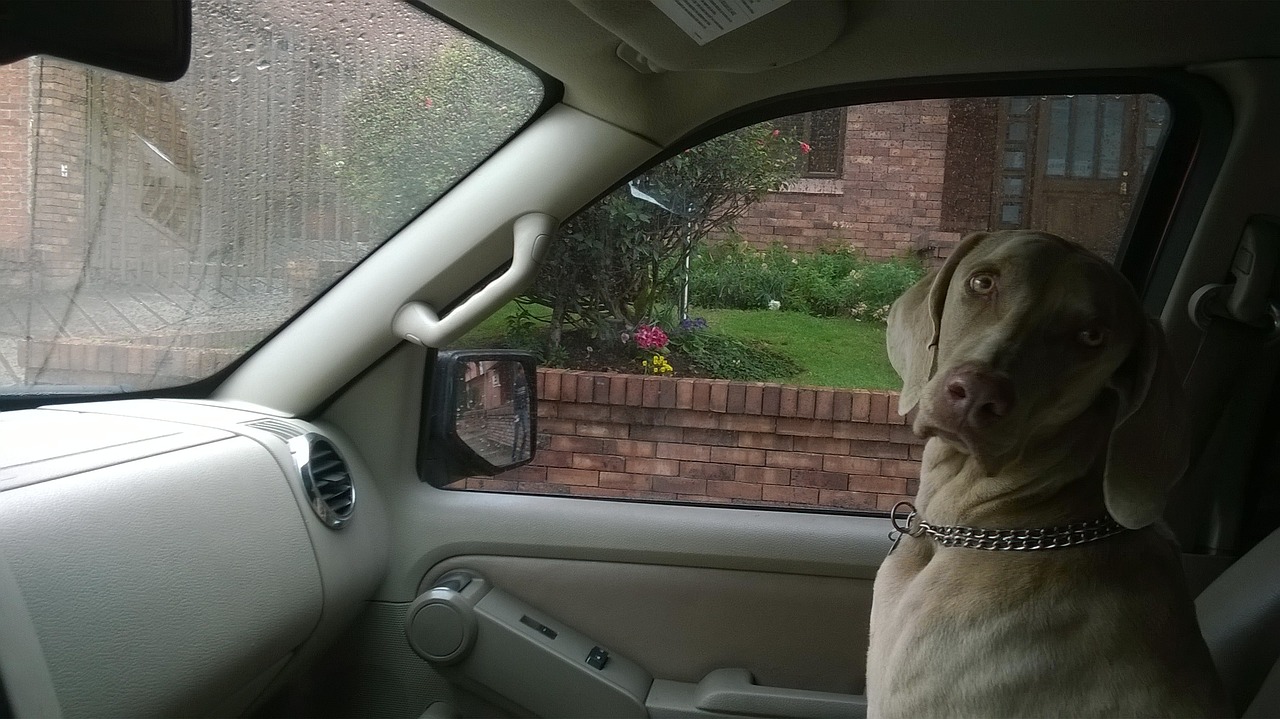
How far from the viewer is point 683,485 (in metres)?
2.96

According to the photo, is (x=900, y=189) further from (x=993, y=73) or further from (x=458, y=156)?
(x=458, y=156)

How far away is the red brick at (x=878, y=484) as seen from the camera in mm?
2900

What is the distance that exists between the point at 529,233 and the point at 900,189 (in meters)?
1.15

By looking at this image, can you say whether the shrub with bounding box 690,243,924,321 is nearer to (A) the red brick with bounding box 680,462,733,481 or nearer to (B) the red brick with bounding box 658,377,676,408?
(B) the red brick with bounding box 658,377,676,408

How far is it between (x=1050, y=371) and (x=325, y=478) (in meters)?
1.85

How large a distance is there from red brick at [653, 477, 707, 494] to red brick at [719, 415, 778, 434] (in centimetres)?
19

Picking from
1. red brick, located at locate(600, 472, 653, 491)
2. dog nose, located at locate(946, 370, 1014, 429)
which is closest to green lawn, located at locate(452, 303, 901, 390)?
red brick, located at locate(600, 472, 653, 491)

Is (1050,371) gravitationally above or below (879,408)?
above

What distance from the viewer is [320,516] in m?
2.46

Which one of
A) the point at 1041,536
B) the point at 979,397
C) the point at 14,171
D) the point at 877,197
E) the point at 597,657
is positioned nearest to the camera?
the point at 979,397

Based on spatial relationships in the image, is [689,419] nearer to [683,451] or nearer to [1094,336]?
[683,451]

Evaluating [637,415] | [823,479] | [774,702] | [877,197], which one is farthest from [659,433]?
[877,197]

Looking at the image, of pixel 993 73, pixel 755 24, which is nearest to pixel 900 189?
pixel 993 73

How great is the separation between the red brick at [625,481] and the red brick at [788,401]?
1.55 ft
